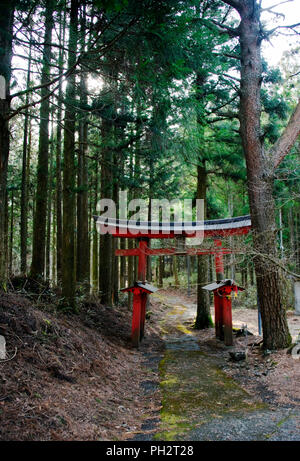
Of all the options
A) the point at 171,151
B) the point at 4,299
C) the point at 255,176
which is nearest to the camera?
the point at 4,299

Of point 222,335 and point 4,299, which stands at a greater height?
point 4,299

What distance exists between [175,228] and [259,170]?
3.19 meters

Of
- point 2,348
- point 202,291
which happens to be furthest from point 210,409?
point 202,291

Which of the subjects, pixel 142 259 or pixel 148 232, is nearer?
pixel 148 232

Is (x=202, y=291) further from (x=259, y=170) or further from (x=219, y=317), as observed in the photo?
(x=259, y=170)

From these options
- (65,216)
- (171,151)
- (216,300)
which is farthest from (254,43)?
(216,300)

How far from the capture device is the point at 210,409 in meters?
4.23

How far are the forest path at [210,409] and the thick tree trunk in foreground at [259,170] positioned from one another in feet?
5.35

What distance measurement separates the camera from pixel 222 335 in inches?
384

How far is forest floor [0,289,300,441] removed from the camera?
3.22 meters

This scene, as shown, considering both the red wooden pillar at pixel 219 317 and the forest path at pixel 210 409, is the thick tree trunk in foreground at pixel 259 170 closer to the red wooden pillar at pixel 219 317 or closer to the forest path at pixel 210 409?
the forest path at pixel 210 409

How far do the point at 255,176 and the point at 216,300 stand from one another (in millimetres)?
4814

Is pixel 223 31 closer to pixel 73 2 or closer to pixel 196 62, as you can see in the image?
pixel 196 62
